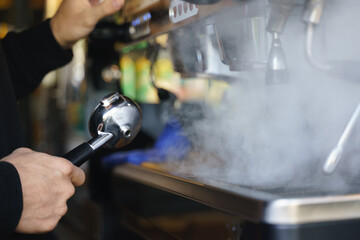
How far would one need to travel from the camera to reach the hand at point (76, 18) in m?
1.13

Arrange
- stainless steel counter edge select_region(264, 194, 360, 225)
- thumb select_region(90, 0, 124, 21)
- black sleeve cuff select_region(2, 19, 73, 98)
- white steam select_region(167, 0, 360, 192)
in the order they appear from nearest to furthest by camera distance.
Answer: stainless steel counter edge select_region(264, 194, 360, 225) < white steam select_region(167, 0, 360, 192) < thumb select_region(90, 0, 124, 21) < black sleeve cuff select_region(2, 19, 73, 98)

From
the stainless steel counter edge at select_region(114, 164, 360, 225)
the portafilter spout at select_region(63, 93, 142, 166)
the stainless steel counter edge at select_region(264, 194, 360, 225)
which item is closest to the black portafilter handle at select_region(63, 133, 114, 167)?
the portafilter spout at select_region(63, 93, 142, 166)

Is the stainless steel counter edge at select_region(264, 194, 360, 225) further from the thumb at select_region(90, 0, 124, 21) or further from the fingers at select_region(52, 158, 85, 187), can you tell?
the thumb at select_region(90, 0, 124, 21)

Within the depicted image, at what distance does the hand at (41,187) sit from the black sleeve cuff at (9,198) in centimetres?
1

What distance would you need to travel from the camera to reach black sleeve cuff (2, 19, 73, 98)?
121 cm

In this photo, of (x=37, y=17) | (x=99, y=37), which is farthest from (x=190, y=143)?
(x=37, y=17)

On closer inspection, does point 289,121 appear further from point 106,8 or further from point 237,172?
point 106,8

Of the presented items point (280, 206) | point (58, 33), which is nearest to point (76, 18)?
point (58, 33)

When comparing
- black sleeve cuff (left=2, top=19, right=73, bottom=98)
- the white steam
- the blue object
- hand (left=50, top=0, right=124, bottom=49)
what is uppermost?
hand (left=50, top=0, right=124, bottom=49)

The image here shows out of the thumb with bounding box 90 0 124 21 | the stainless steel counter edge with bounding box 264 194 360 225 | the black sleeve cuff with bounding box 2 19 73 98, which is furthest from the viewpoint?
the black sleeve cuff with bounding box 2 19 73 98

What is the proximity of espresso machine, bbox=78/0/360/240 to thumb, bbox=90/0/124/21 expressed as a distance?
Answer: 12 centimetres

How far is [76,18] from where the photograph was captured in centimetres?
117

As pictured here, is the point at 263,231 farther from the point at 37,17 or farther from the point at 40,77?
the point at 37,17

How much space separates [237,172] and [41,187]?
0.44 metres
